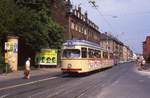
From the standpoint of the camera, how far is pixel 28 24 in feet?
160

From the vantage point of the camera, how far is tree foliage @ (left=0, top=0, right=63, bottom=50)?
4450 centimetres

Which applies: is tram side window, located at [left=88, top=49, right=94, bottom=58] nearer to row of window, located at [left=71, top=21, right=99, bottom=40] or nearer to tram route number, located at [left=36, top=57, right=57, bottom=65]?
tram route number, located at [left=36, top=57, right=57, bottom=65]

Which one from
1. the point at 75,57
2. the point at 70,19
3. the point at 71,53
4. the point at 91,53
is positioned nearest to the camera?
the point at 75,57

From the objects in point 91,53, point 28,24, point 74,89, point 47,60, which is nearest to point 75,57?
point 91,53

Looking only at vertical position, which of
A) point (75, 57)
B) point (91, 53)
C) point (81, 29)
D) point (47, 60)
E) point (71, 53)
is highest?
point (81, 29)

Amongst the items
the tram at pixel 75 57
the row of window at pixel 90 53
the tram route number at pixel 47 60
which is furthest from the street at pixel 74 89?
the tram route number at pixel 47 60

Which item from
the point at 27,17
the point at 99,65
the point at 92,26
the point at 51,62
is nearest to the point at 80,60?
the point at 99,65

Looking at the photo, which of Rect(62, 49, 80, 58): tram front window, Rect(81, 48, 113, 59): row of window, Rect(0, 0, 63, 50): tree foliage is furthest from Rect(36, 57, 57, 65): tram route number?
Rect(62, 49, 80, 58): tram front window

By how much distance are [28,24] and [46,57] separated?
841cm

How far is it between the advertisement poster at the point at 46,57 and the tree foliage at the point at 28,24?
0.85 m

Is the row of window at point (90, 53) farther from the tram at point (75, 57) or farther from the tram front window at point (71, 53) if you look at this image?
the tram front window at point (71, 53)

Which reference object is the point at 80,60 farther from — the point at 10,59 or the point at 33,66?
the point at 33,66

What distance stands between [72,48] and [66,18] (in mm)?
49624

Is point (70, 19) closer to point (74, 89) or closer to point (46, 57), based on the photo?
point (46, 57)
